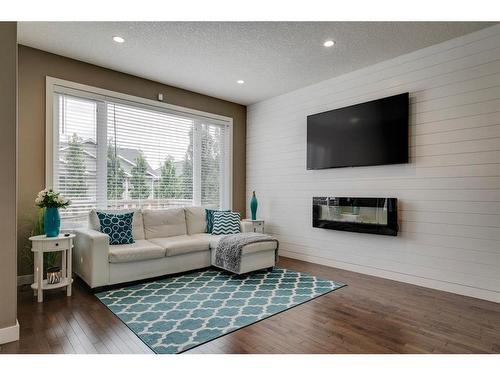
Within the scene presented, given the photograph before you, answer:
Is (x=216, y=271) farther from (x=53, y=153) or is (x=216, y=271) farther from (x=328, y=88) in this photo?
(x=328, y=88)

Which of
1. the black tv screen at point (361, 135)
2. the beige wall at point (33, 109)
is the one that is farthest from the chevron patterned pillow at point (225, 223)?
the beige wall at point (33, 109)

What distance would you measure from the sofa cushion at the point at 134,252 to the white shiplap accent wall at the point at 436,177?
2.39 meters

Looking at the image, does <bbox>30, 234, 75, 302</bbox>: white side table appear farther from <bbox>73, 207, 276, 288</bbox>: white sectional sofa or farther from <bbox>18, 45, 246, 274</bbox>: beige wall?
<bbox>18, 45, 246, 274</bbox>: beige wall

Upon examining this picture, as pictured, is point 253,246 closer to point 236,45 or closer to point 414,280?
point 414,280

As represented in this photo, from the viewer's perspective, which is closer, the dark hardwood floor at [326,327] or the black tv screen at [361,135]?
the dark hardwood floor at [326,327]

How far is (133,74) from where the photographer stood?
14.3 ft

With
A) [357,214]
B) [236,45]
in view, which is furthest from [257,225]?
[236,45]

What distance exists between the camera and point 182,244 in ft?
12.6

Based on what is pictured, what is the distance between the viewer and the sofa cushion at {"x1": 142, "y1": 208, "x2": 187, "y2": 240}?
4242 mm

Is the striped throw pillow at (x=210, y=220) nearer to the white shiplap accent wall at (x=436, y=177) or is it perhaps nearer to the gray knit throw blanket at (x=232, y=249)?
the gray knit throw blanket at (x=232, y=249)

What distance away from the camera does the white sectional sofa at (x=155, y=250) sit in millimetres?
3256

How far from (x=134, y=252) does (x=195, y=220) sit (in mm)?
1408

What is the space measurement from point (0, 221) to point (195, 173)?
325 centimetres
